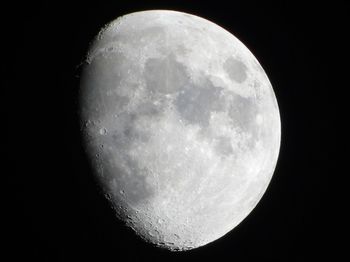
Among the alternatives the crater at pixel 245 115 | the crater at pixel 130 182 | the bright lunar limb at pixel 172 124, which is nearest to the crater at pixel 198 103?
the bright lunar limb at pixel 172 124

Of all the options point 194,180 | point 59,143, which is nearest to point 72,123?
point 59,143

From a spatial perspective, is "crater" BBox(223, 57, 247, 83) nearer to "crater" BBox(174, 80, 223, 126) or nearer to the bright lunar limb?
the bright lunar limb

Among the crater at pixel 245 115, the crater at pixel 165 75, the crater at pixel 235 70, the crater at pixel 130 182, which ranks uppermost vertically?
the crater at pixel 235 70

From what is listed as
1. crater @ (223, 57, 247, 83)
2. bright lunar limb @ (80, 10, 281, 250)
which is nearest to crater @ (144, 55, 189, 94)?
bright lunar limb @ (80, 10, 281, 250)

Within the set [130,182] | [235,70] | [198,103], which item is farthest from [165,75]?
[130,182]

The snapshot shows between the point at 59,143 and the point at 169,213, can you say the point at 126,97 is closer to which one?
the point at 59,143

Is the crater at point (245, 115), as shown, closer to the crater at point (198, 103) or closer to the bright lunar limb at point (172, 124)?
the bright lunar limb at point (172, 124)

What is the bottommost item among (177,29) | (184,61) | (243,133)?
(243,133)
